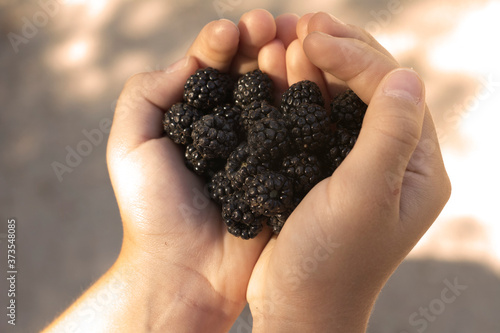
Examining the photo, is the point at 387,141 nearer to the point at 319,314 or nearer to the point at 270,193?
the point at 270,193

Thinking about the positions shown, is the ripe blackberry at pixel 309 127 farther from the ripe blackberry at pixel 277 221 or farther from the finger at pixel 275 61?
the finger at pixel 275 61

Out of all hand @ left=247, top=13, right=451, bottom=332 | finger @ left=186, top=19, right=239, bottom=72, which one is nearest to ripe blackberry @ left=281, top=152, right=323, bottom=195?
hand @ left=247, top=13, right=451, bottom=332

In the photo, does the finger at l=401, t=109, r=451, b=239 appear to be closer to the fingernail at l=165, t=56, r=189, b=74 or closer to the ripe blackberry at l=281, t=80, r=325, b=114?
the ripe blackberry at l=281, t=80, r=325, b=114

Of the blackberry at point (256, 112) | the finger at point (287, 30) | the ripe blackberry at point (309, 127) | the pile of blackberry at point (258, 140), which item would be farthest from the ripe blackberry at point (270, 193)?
the finger at point (287, 30)

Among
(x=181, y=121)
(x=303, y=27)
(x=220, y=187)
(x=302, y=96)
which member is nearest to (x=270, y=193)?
(x=220, y=187)

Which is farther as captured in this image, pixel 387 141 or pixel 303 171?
pixel 303 171

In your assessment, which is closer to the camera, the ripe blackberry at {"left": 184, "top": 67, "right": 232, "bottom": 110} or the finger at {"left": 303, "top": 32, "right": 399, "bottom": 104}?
the finger at {"left": 303, "top": 32, "right": 399, "bottom": 104}
